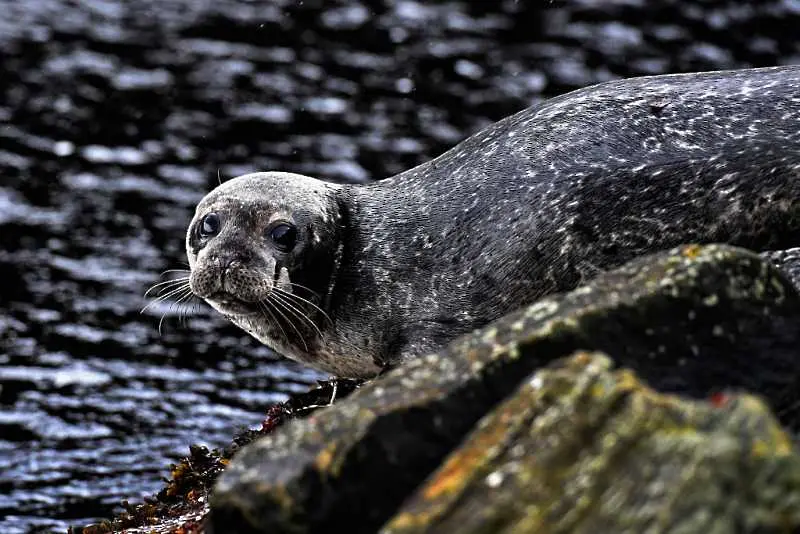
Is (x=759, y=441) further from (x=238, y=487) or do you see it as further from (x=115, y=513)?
(x=115, y=513)

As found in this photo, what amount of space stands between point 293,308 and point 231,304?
1.37 feet

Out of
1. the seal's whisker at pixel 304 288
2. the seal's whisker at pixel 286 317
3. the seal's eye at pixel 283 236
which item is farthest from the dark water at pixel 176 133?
the seal's eye at pixel 283 236

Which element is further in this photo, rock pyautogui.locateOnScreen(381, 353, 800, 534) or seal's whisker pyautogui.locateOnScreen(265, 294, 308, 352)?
seal's whisker pyautogui.locateOnScreen(265, 294, 308, 352)

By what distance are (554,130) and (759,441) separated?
4.76 m

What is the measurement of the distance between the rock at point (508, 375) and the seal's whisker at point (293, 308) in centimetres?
323

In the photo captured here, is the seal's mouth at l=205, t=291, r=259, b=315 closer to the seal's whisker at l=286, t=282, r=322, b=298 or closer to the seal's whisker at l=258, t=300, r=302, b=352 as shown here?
the seal's whisker at l=258, t=300, r=302, b=352

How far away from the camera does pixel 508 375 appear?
507 cm

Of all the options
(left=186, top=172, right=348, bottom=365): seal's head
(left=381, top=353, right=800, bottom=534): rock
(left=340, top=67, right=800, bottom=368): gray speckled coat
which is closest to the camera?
(left=381, top=353, right=800, bottom=534): rock

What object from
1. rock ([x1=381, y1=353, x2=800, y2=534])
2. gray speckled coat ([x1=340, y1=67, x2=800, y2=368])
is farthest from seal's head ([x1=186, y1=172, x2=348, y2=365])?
rock ([x1=381, y1=353, x2=800, y2=534])

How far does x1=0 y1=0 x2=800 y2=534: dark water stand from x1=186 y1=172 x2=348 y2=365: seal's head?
3313 mm

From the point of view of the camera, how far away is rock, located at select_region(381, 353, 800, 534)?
382 cm

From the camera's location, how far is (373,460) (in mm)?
4855

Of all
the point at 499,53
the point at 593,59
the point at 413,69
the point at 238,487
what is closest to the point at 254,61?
the point at 413,69

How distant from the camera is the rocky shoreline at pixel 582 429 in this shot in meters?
3.89
